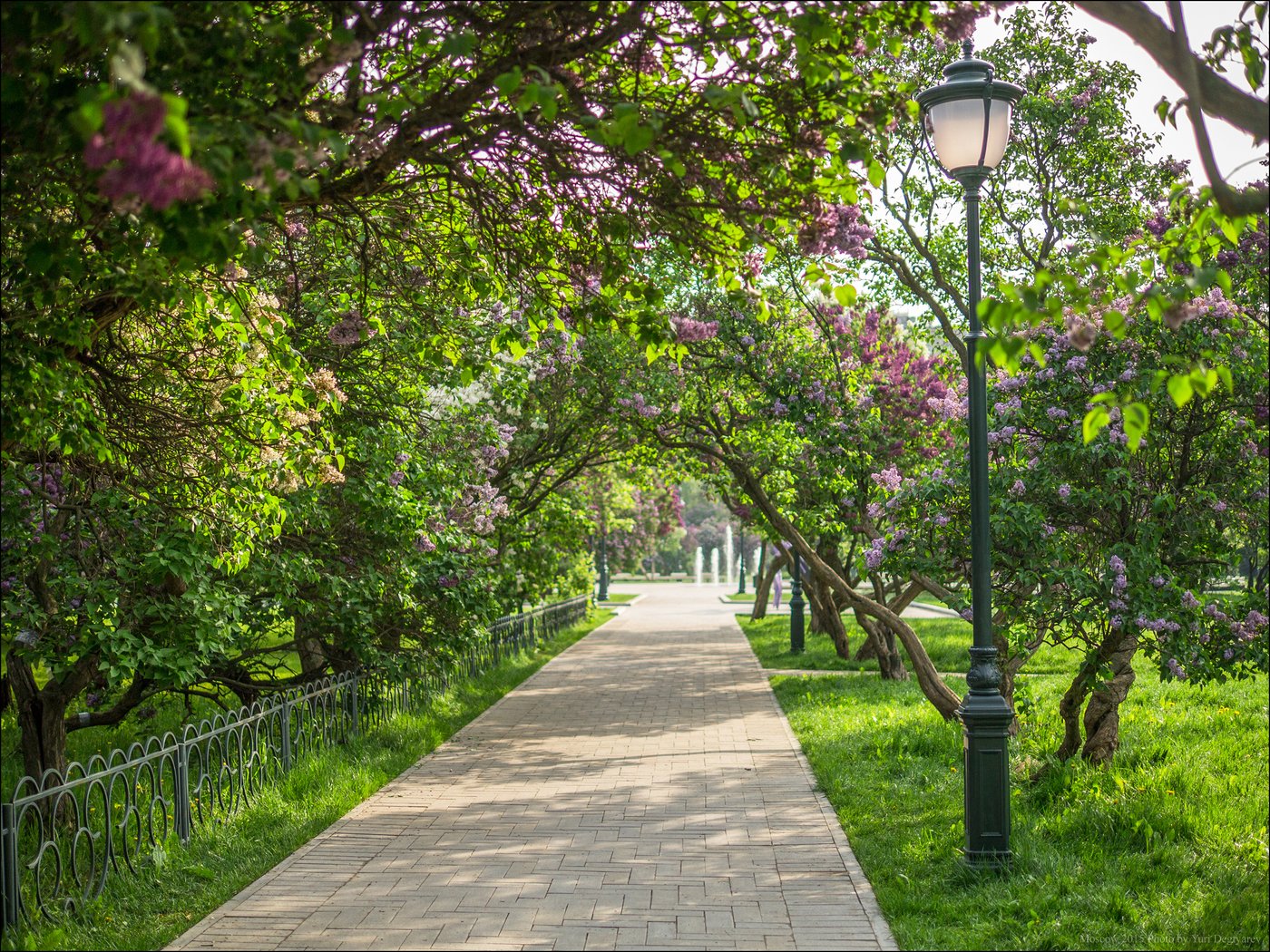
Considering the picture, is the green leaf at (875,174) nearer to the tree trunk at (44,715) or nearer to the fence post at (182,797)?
the fence post at (182,797)

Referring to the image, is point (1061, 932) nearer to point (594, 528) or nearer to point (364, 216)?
point (364, 216)

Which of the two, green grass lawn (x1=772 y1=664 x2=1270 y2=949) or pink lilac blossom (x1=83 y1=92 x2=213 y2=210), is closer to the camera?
pink lilac blossom (x1=83 y1=92 x2=213 y2=210)

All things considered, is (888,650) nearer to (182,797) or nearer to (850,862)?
(850,862)

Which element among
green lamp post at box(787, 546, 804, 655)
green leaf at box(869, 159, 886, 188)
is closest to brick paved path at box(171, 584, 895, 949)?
green leaf at box(869, 159, 886, 188)

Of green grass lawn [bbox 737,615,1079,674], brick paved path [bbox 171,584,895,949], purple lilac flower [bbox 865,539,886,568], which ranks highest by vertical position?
purple lilac flower [bbox 865,539,886,568]

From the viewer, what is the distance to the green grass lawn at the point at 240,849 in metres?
5.57

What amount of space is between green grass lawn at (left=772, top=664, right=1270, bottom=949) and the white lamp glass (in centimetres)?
402

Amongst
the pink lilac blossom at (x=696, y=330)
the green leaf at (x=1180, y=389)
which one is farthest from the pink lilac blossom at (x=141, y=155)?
the pink lilac blossom at (x=696, y=330)

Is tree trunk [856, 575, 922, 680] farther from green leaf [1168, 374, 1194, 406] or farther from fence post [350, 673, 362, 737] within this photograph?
green leaf [1168, 374, 1194, 406]

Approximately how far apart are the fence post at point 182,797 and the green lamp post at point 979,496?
15.0ft

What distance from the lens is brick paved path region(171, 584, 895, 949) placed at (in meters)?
5.61

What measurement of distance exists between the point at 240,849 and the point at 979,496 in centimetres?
484

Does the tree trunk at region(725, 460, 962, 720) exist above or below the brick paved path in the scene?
above

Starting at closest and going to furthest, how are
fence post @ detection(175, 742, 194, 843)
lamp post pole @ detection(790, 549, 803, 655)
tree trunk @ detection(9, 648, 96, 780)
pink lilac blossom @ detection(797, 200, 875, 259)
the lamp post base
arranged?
1. pink lilac blossom @ detection(797, 200, 875, 259)
2. the lamp post base
3. fence post @ detection(175, 742, 194, 843)
4. tree trunk @ detection(9, 648, 96, 780)
5. lamp post pole @ detection(790, 549, 803, 655)
